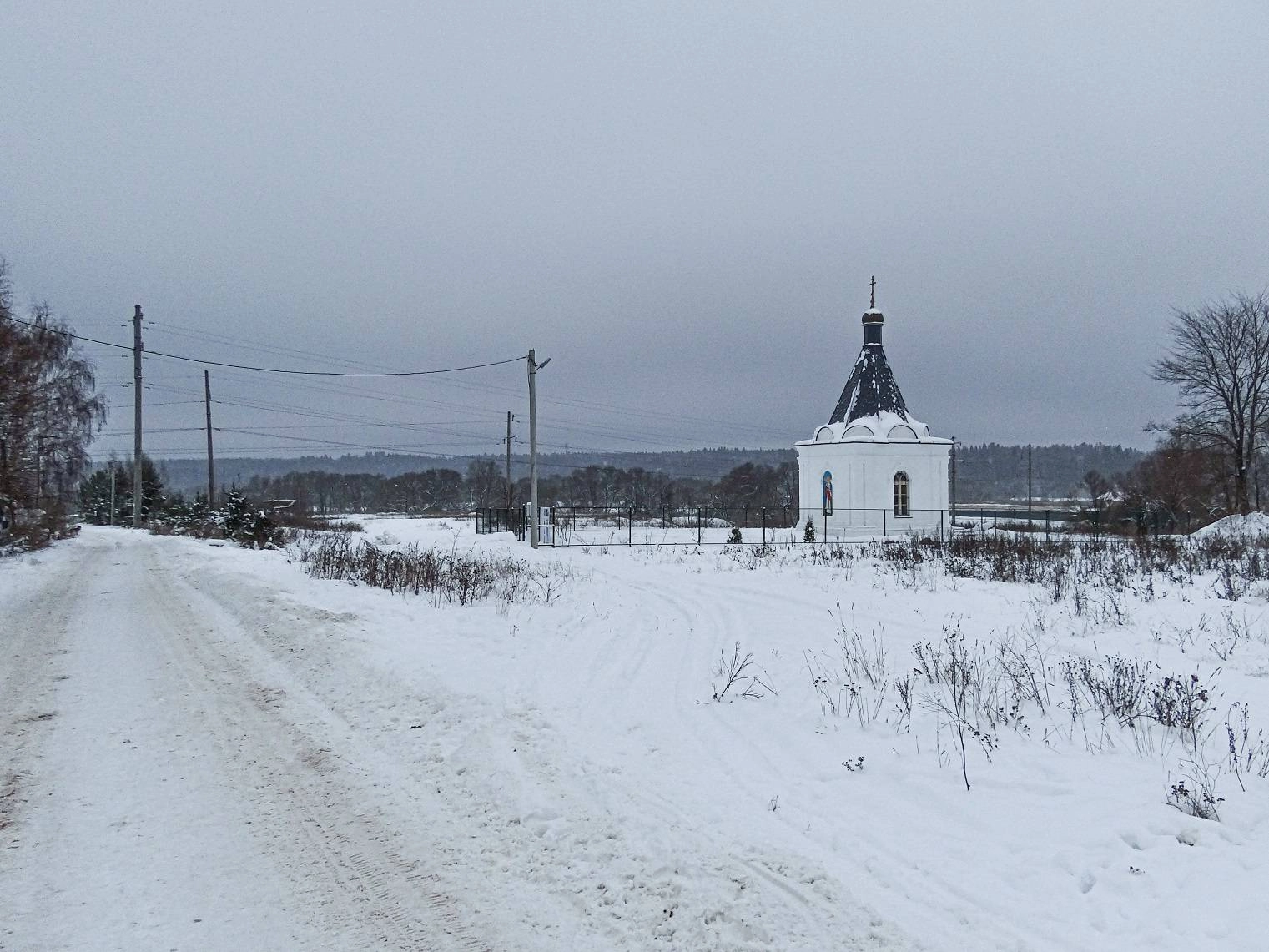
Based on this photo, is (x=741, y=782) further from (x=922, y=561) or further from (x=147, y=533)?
(x=147, y=533)

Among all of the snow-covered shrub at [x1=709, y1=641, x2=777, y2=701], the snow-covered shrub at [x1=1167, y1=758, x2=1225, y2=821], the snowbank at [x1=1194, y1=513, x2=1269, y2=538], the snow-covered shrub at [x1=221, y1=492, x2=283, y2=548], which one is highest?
the snow-covered shrub at [x1=221, y1=492, x2=283, y2=548]

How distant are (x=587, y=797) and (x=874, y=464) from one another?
3095 cm

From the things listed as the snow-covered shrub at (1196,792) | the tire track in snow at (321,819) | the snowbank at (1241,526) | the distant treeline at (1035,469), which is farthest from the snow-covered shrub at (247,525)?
the distant treeline at (1035,469)

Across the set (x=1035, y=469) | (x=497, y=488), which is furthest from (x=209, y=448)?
(x=1035, y=469)

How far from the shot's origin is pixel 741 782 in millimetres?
4906

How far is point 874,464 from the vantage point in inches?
1325

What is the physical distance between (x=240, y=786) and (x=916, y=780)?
13.5 ft

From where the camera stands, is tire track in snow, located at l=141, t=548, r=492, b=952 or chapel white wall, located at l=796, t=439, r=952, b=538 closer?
tire track in snow, located at l=141, t=548, r=492, b=952

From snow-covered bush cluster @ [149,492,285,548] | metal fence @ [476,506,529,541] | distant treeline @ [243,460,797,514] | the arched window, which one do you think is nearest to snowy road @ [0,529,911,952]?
snow-covered bush cluster @ [149,492,285,548]

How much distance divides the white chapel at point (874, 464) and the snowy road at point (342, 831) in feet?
91.5

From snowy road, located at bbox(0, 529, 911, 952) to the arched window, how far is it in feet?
95.2

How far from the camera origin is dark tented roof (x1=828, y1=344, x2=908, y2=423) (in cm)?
3444

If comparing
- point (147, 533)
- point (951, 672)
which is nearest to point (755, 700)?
point (951, 672)

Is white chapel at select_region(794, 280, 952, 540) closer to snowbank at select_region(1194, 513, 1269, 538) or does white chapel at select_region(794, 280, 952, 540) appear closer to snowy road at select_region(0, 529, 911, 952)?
snowbank at select_region(1194, 513, 1269, 538)
